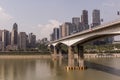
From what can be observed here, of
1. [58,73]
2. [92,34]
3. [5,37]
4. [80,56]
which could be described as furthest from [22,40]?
[92,34]

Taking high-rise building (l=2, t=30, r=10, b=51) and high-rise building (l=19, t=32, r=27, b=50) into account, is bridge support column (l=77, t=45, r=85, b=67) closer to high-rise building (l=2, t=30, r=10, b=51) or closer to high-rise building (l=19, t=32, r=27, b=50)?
high-rise building (l=2, t=30, r=10, b=51)

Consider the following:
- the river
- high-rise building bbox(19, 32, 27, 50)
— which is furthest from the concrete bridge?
high-rise building bbox(19, 32, 27, 50)

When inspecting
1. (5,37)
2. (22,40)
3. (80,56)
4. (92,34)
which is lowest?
(80,56)

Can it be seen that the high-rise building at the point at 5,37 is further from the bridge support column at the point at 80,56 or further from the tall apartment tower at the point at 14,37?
the bridge support column at the point at 80,56

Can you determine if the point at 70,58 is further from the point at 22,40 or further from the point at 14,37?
the point at 22,40

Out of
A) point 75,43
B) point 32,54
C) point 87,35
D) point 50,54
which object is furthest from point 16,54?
point 87,35

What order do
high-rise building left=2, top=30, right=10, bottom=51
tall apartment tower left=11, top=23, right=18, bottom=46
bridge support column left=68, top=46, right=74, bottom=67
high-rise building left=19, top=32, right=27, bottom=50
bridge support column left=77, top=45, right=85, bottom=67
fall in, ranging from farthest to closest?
high-rise building left=19, top=32, right=27, bottom=50 → tall apartment tower left=11, top=23, right=18, bottom=46 → high-rise building left=2, top=30, right=10, bottom=51 → bridge support column left=68, top=46, right=74, bottom=67 → bridge support column left=77, top=45, right=85, bottom=67

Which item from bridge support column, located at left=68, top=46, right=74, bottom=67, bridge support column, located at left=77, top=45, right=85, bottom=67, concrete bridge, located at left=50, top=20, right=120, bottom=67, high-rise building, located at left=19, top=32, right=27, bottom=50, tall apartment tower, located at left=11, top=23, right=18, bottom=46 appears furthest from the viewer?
high-rise building, located at left=19, top=32, right=27, bottom=50

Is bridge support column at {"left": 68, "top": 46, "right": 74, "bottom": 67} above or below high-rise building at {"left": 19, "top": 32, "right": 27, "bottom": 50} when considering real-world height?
below

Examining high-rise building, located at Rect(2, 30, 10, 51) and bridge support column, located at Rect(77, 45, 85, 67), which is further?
high-rise building, located at Rect(2, 30, 10, 51)

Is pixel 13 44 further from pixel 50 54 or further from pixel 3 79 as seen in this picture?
pixel 3 79

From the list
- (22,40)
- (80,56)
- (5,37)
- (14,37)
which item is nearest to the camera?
(80,56)

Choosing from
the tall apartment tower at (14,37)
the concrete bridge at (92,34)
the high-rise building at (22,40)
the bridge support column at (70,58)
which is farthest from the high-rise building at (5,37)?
the bridge support column at (70,58)

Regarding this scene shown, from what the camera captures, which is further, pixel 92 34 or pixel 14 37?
pixel 14 37
